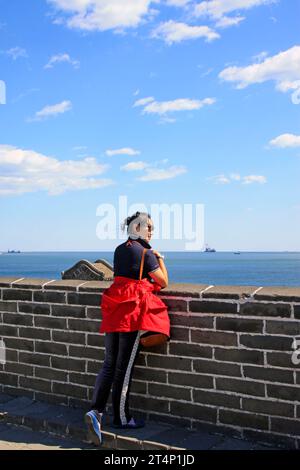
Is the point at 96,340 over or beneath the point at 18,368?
over

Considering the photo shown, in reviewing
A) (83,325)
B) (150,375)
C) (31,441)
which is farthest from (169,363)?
(31,441)

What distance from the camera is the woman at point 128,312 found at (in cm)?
450

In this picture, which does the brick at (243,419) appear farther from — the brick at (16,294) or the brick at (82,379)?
the brick at (16,294)


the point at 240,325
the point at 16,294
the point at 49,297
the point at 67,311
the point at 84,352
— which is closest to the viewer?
the point at 240,325

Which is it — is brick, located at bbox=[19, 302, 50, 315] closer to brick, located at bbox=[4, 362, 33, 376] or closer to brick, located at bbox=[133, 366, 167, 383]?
brick, located at bbox=[4, 362, 33, 376]

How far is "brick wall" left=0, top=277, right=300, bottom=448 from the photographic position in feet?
14.2

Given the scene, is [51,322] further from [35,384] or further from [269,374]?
[269,374]

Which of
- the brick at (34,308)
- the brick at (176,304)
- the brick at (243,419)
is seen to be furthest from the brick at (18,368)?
the brick at (243,419)

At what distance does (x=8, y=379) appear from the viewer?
20.4ft

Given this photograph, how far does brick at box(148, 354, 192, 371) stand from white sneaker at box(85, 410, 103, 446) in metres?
0.73

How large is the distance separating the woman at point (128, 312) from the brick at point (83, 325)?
0.70 meters

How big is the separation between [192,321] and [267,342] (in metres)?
0.72

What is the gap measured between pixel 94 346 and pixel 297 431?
2131 millimetres
